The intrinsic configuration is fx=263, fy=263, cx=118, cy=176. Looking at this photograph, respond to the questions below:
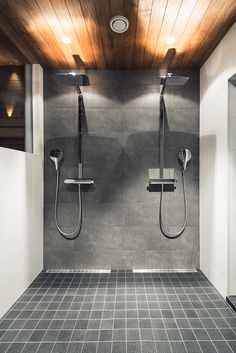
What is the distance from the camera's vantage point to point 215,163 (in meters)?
2.43

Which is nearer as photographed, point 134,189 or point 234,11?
point 234,11

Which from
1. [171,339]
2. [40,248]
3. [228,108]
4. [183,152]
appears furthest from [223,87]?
[40,248]

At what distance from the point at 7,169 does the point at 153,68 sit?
185 centimetres

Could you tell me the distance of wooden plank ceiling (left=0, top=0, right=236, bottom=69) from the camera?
1828 millimetres

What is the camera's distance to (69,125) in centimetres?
286

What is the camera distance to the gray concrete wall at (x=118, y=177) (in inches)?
112

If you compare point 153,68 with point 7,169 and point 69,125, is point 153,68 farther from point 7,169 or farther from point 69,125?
point 7,169

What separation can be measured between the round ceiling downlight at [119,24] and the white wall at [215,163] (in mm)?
835

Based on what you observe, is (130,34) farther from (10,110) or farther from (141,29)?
(10,110)

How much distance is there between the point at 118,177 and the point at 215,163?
3.27 ft

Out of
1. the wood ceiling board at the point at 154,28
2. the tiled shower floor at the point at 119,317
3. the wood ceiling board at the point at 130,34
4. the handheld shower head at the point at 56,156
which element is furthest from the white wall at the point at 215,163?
the handheld shower head at the point at 56,156

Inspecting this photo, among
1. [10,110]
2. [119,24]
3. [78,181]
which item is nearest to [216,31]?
[119,24]

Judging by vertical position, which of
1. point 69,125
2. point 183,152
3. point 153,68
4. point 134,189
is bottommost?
point 134,189

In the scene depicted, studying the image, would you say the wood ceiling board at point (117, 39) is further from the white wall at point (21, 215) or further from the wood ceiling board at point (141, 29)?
the white wall at point (21, 215)
